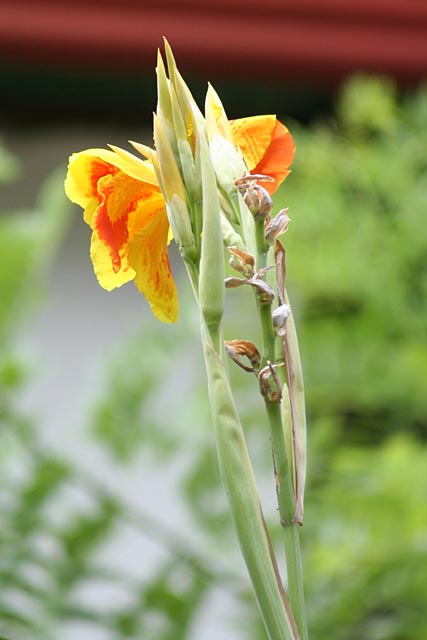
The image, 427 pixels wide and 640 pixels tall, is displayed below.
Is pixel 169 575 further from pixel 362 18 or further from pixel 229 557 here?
pixel 362 18

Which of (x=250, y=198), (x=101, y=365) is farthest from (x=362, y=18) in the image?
(x=250, y=198)

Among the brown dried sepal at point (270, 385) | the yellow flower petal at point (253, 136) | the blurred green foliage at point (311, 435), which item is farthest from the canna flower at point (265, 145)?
the blurred green foliage at point (311, 435)

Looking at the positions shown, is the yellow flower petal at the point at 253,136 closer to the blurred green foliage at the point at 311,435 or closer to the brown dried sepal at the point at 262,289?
the brown dried sepal at the point at 262,289

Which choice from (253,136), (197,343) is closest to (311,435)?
(197,343)

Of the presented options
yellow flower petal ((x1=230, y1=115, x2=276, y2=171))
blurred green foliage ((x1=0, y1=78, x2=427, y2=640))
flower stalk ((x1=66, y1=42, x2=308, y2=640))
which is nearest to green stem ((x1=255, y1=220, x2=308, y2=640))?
flower stalk ((x1=66, y1=42, x2=308, y2=640))

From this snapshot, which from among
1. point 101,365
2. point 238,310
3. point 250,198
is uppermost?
point 238,310

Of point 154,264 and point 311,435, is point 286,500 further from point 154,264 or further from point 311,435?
point 311,435

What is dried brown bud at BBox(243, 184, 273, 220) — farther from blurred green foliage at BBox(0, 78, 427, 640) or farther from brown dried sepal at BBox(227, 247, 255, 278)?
blurred green foliage at BBox(0, 78, 427, 640)
